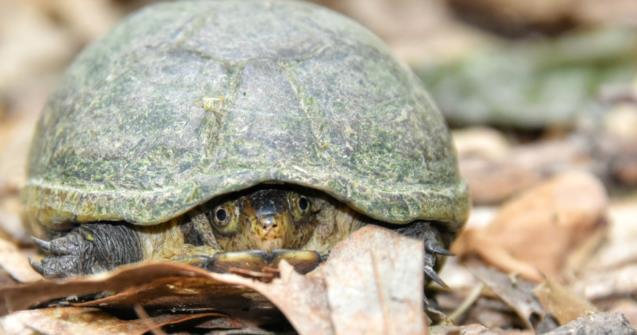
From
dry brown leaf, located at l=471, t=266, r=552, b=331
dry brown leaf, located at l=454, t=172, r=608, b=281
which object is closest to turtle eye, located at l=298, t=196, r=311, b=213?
dry brown leaf, located at l=471, t=266, r=552, b=331

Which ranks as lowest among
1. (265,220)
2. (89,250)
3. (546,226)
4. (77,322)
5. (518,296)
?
(546,226)

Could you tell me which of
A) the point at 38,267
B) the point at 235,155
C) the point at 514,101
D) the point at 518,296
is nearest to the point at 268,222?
the point at 235,155

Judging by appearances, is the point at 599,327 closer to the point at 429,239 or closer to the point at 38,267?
the point at 429,239

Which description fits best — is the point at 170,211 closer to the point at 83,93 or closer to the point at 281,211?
the point at 281,211

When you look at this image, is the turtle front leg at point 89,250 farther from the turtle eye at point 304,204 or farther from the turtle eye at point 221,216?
the turtle eye at point 304,204

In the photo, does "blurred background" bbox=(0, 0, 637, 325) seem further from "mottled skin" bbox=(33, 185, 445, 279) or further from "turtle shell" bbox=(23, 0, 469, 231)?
"mottled skin" bbox=(33, 185, 445, 279)
